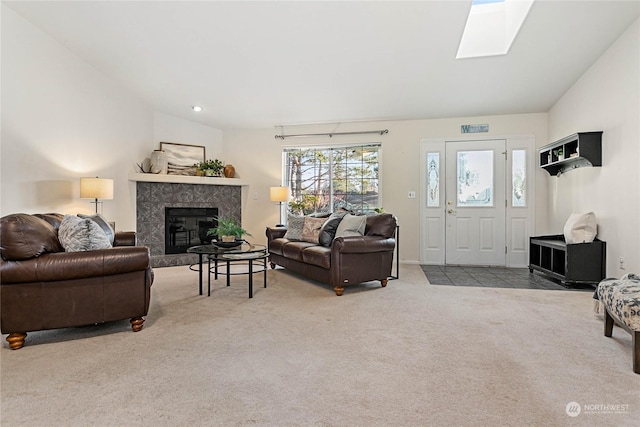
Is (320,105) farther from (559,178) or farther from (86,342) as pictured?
(86,342)

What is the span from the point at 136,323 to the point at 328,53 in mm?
3343

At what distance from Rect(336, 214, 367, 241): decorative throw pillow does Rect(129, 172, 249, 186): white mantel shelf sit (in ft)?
8.60

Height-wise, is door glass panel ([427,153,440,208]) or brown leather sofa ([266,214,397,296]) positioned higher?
door glass panel ([427,153,440,208])

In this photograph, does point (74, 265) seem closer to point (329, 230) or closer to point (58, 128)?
point (58, 128)

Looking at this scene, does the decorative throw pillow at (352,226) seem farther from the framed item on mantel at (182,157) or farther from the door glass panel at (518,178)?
the framed item on mantel at (182,157)

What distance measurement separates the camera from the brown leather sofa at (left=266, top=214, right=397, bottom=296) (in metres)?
Answer: 3.64

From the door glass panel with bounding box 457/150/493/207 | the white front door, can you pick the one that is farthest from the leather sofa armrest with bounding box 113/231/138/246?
the door glass panel with bounding box 457/150/493/207

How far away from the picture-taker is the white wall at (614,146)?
3326 mm

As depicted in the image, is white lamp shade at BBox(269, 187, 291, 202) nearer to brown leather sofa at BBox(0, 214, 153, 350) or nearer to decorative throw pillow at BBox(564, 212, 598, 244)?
brown leather sofa at BBox(0, 214, 153, 350)

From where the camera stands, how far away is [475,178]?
219 inches

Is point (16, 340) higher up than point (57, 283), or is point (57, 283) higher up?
point (57, 283)

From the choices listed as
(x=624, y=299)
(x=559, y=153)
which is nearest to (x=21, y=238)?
(x=624, y=299)

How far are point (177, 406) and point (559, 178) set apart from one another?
5475 millimetres

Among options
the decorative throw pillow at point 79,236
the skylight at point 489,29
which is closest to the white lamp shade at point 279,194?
the skylight at point 489,29
